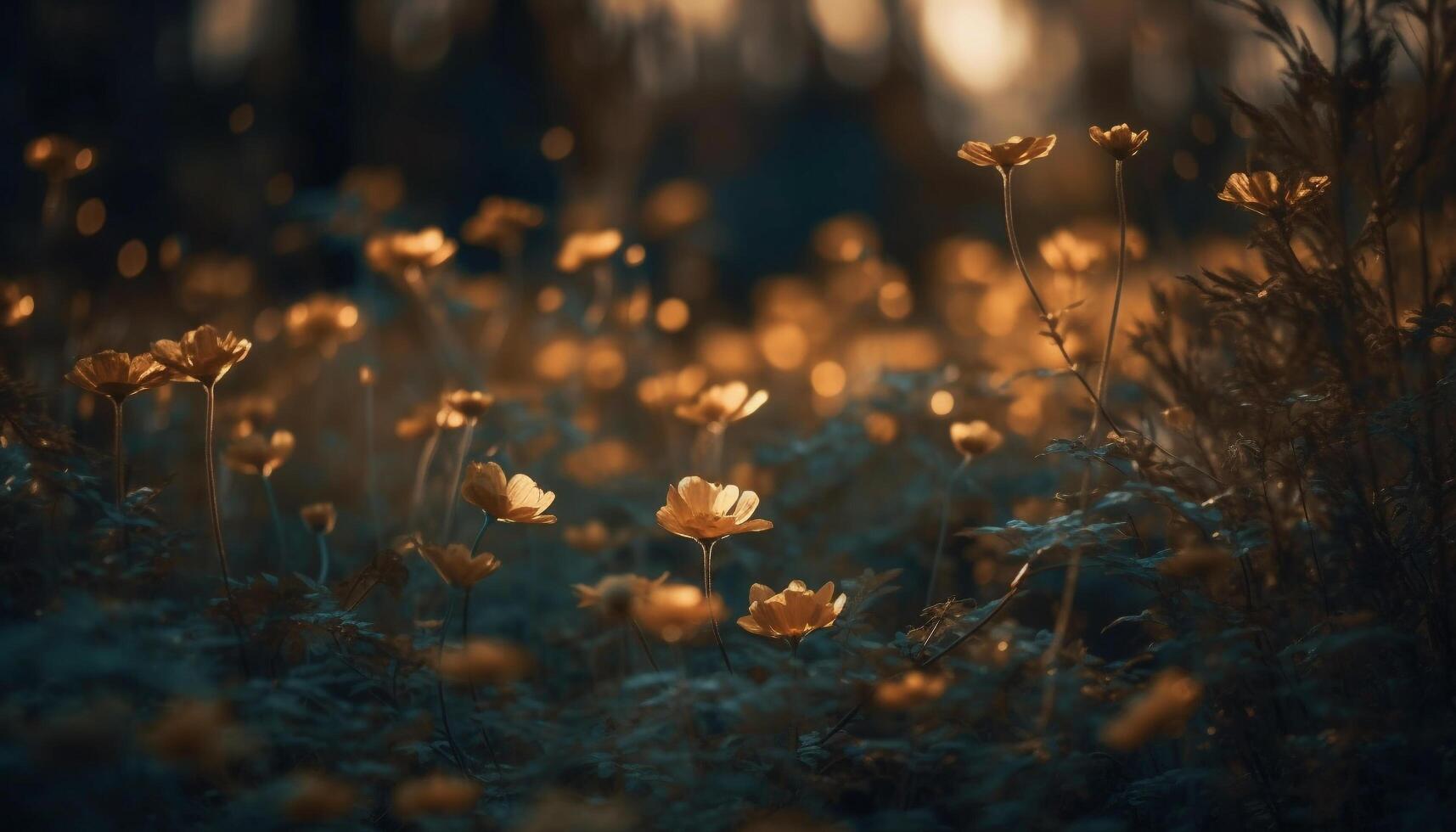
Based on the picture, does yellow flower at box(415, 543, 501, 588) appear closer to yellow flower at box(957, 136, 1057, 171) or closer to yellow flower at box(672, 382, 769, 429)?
yellow flower at box(672, 382, 769, 429)

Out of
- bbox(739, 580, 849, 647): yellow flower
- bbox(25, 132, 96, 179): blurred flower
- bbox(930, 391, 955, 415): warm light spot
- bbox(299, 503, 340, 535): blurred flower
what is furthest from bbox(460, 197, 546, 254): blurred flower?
bbox(739, 580, 849, 647): yellow flower

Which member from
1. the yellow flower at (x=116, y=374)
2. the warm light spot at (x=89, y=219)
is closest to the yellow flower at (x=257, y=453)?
the yellow flower at (x=116, y=374)

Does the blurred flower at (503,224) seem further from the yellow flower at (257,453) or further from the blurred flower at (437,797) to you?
the blurred flower at (437,797)

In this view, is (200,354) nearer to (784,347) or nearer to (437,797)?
(437,797)

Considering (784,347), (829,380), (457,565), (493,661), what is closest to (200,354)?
(457,565)

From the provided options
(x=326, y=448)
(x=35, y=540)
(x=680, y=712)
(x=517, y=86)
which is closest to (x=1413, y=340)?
(x=680, y=712)
